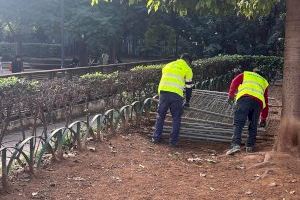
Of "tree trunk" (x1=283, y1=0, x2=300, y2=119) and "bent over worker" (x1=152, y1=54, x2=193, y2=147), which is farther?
"bent over worker" (x1=152, y1=54, x2=193, y2=147)

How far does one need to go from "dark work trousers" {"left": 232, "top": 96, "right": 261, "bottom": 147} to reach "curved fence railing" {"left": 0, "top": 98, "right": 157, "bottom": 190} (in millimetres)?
1984

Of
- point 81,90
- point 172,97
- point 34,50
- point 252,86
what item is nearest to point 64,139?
point 172,97

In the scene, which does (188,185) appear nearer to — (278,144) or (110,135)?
(278,144)

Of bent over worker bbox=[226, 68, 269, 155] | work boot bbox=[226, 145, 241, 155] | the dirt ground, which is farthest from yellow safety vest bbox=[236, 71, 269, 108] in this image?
the dirt ground

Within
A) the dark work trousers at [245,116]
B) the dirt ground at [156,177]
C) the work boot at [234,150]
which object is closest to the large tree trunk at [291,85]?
the dirt ground at [156,177]

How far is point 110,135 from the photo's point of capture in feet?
25.7

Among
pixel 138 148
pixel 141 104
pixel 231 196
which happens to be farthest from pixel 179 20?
pixel 231 196

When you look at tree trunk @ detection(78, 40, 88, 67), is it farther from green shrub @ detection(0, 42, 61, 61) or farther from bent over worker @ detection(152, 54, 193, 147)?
bent over worker @ detection(152, 54, 193, 147)

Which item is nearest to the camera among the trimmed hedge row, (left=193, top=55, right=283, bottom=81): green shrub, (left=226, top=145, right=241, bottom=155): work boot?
the trimmed hedge row

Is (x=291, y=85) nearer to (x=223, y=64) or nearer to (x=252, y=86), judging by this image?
(x=252, y=86)

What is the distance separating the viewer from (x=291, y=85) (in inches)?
258

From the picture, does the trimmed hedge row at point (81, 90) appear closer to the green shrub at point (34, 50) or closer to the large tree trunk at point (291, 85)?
the large tree trunk at point (291, 85)

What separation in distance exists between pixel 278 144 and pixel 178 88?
6.71 feet

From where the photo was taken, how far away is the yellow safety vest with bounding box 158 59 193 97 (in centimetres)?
800
